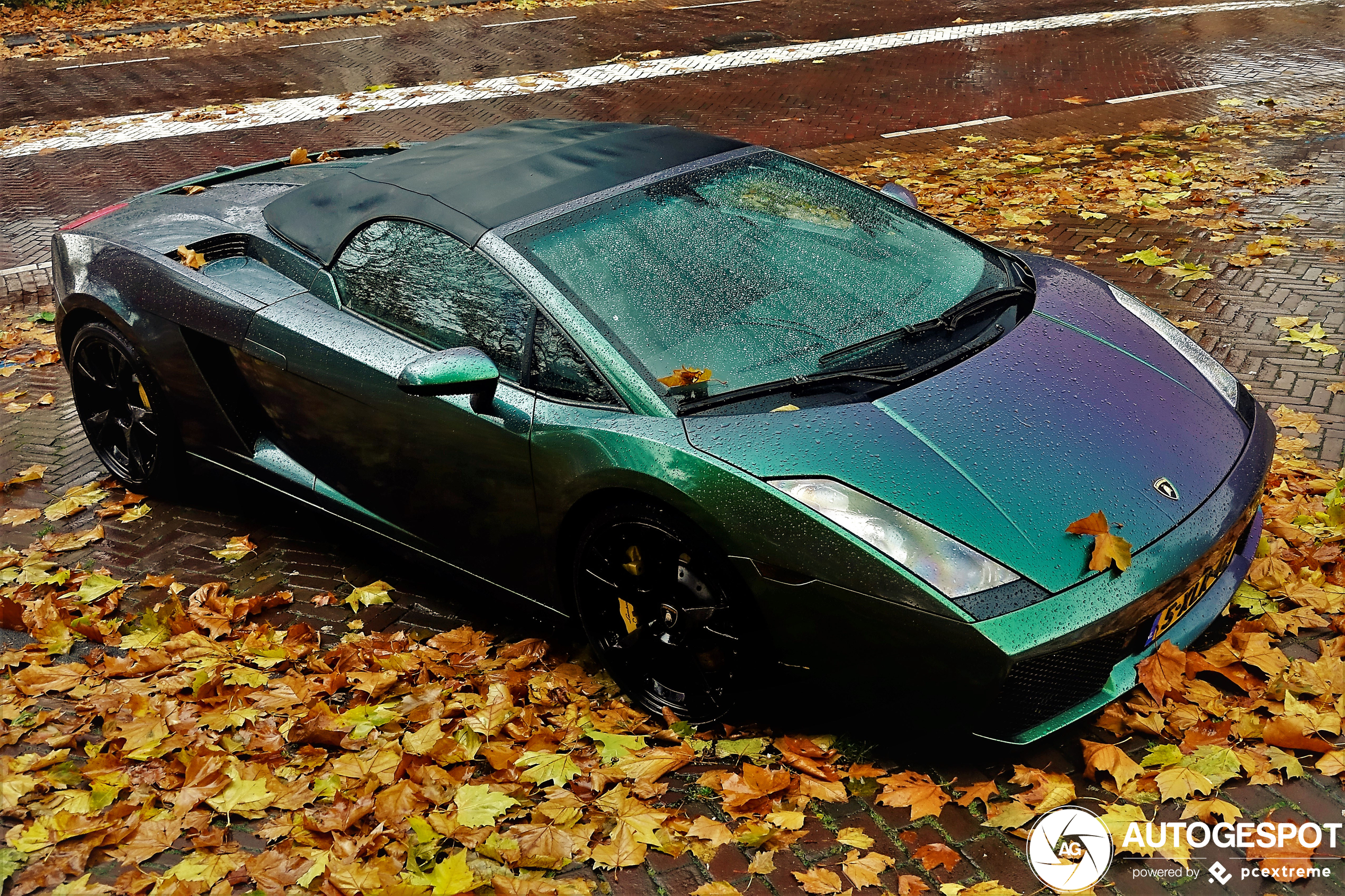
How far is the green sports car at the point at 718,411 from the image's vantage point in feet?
9.41

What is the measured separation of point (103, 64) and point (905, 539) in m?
15.4

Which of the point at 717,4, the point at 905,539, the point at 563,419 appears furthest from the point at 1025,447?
the point at 717,4

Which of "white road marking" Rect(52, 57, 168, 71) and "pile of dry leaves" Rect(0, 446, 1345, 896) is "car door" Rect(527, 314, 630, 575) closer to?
"pile of dry leaves" Rect(0, 446, 1345, 896)

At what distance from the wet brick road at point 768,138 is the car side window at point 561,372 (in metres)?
0.99

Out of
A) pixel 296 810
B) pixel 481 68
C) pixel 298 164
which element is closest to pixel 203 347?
pixel 298 164

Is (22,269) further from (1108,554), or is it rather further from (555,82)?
(1108,554)

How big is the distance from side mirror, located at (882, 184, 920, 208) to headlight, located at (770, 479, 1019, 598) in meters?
1.86

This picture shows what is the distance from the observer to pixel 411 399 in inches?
144

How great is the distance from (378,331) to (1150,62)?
36.9 feet

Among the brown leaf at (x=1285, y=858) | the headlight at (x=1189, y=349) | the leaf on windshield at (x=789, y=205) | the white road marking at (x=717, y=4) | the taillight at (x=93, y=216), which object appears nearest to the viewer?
the brown leaf at (x=1285, y=858)

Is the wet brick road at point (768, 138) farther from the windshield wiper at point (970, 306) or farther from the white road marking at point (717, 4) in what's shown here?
the windshield wiper at point (970, 306)

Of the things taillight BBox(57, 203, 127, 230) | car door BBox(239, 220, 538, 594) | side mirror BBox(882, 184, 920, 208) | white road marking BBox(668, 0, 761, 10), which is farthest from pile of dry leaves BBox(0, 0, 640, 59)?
side mirror BBox(882, 184, 920, 208)

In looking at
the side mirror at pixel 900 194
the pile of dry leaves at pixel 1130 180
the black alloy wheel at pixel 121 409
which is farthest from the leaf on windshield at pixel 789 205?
the pile of dry leaves at pixel 1130 180

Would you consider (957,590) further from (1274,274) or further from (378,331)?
(1274,274)
